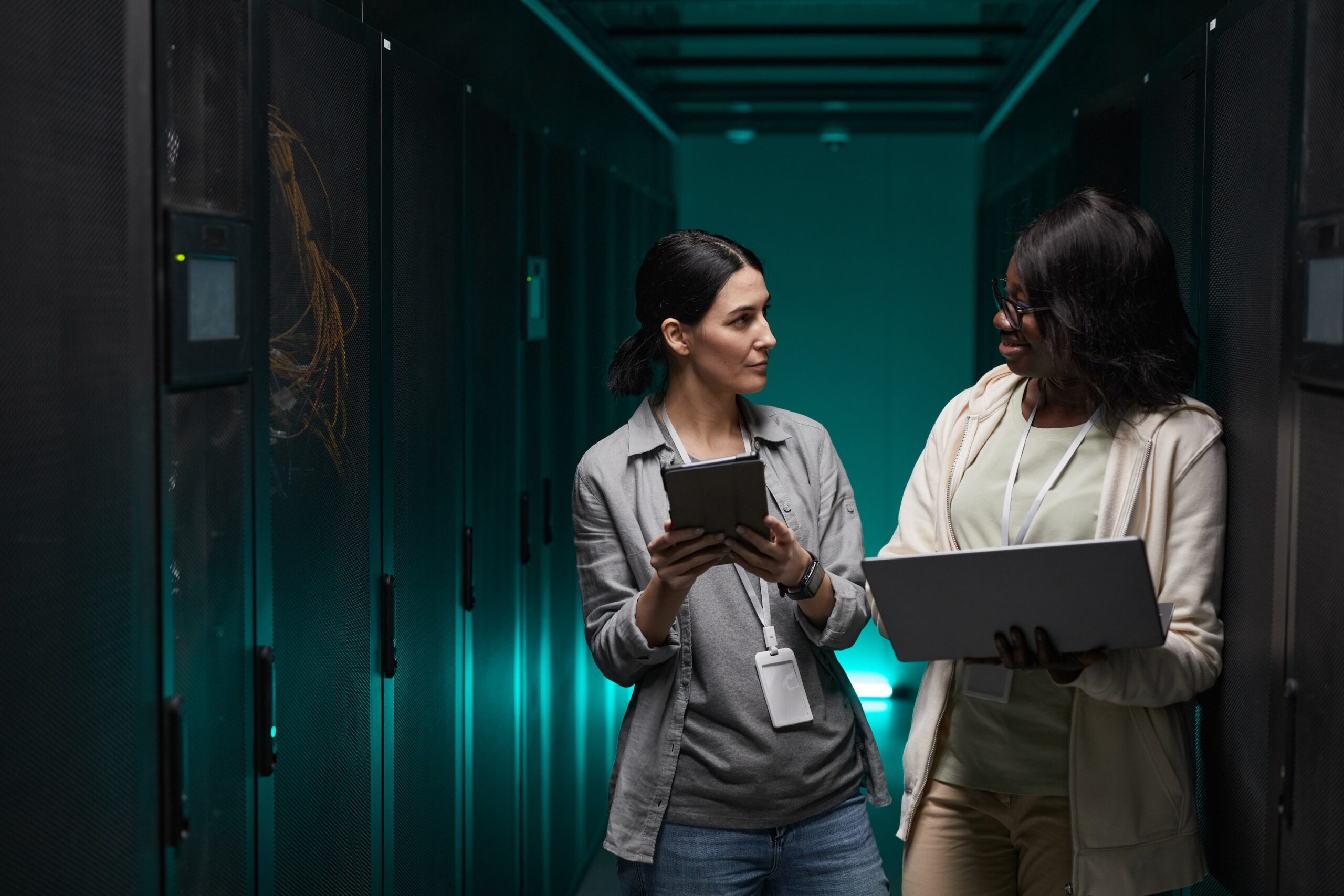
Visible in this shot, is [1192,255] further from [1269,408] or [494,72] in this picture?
[494,72]

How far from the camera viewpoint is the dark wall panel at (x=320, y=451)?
1.90 metres

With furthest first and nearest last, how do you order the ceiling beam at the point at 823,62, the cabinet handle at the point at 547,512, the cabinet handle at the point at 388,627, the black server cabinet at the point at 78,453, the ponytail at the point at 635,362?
the ceiling beam at the point at 823,62 < the cabinet handle at the point at 547,512 < the cabinet handle at the point at 388,627 < the ponytail at the point at 635,362 < the black server cabinet at the point at 78,453

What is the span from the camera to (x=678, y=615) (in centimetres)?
202

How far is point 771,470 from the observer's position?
213 centimetres

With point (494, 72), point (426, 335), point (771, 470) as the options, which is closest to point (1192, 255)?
point (771, 470)

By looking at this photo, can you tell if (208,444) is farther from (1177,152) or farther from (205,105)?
(1177,152)

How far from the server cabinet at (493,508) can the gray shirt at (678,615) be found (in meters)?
0.89

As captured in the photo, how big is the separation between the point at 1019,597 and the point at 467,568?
158 centimetres

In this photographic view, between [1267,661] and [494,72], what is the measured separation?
2.34 m

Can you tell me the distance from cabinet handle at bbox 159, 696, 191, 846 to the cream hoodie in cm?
102

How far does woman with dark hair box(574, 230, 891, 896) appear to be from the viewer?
1966mm

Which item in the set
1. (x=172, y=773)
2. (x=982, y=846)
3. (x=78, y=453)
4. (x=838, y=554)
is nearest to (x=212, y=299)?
(x=78, y=453)

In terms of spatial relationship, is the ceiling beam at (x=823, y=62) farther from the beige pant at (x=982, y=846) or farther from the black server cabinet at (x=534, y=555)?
the beige pant at (x=982, y=846)

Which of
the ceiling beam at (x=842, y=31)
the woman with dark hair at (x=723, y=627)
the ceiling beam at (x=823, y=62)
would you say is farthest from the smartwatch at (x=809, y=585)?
the ceiling beam at (x=823, y=62)
